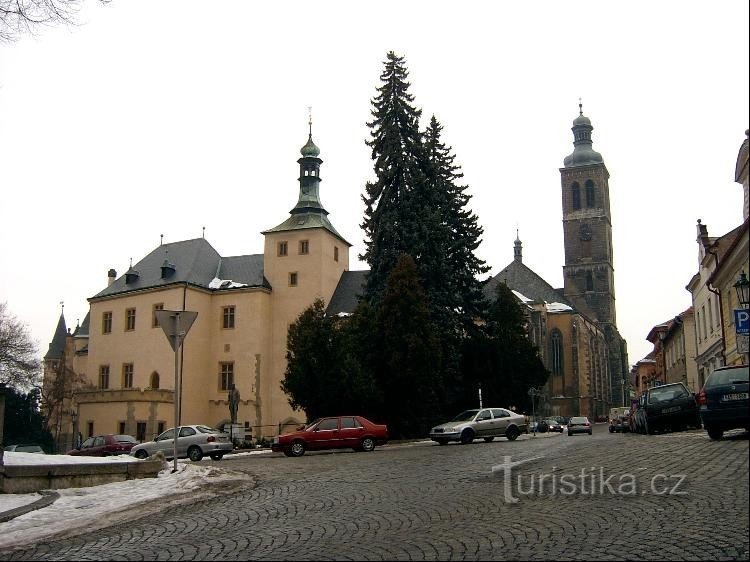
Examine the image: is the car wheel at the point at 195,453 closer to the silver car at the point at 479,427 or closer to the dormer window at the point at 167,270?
the silver car at the point at 479,427

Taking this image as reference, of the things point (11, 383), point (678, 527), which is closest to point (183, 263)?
point (11, 383)

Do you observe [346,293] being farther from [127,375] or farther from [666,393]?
[666,393]

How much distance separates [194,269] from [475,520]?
58312 millimetres

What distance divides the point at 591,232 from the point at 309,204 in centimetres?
6414

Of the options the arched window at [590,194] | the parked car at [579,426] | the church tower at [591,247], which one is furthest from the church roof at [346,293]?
the arched window at [590,194]

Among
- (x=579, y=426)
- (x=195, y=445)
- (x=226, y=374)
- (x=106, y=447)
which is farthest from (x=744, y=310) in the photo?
(x=226, y=374)

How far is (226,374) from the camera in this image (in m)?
61.8

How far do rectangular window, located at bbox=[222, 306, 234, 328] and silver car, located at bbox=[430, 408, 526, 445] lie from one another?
1405 inches

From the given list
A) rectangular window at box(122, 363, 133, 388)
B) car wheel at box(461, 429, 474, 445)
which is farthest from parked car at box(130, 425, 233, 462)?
rectangular window at box(122, 363, 133, 388)

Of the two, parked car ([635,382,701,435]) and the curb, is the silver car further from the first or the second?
the curb

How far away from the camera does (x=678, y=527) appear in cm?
720

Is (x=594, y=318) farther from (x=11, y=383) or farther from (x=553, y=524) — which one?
(x=553, y=524)

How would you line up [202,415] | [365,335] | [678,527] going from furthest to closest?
[202,415]
[365,335]
[678,527]

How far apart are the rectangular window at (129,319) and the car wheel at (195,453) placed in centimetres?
3714
